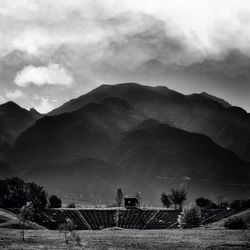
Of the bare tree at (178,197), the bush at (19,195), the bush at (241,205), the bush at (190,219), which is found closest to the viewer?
the bush at (190,219)

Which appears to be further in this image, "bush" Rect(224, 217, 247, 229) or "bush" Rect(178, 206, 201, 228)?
"bush" Rect(178, 206, 201, 228)

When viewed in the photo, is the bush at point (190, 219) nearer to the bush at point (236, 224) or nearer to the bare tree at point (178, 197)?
the bush at point (236, 224)

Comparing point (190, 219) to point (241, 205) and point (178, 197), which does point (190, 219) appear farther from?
point (241, 205)

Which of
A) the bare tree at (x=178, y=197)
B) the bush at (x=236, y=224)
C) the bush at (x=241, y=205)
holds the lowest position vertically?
the bush at (x=236, y=224)

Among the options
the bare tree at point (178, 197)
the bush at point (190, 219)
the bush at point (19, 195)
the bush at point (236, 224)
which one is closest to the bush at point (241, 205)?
the bare tree at point (178, 197)

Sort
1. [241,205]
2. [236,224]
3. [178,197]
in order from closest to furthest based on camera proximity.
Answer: [236,224]
[241,205]
[178,197]

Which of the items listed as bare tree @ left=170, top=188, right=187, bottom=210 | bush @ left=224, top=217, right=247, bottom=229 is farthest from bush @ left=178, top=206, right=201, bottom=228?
bare tree @ left=170, top=188, right=187, bottom=210

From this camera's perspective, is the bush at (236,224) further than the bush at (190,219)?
No

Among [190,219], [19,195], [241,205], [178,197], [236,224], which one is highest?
[178,197]

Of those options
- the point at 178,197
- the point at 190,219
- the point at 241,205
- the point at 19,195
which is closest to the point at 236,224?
the point at 190,219

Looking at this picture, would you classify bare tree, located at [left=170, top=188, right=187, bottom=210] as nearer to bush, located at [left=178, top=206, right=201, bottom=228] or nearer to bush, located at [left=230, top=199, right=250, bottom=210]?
bush, located at [left=230, top=199, right=250, bottom=210]

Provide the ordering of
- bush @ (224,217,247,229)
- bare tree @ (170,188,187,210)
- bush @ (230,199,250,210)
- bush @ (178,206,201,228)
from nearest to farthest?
bush @ (224,217,247,229) → bush @ (178,206,201,228) → bush @ (230,199,250,210) → bare tree @ (170,188,187,210)

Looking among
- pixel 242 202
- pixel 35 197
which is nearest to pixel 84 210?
pixel 35 197

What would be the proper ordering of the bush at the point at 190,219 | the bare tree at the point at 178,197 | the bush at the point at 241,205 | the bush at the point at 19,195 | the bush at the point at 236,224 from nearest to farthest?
the bush at the point at 236,224 < the bush at the point at 190,219 < the bush at the point at 19,195 < the bush at the point at 241,205 < the bare tree at the point at 178,197
